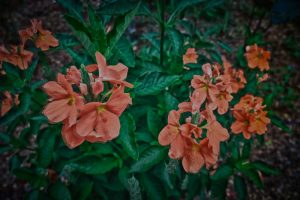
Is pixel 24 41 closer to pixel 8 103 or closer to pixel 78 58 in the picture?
pixel 78 58

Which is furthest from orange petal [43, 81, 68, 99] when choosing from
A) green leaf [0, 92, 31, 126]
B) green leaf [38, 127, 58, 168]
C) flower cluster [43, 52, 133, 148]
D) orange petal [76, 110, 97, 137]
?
green leaf [38, 127, 58, 168]

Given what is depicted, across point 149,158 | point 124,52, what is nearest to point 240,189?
point 149,158

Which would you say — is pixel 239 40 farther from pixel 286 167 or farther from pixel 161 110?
pixel 161 110

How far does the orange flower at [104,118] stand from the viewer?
847 mm

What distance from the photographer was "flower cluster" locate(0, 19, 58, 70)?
132 centimetres

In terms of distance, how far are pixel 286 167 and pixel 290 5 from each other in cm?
186

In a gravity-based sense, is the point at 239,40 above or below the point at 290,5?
below

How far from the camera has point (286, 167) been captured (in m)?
2.86

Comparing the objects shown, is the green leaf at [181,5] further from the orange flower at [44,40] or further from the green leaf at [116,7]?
the orange flower at [44,40]

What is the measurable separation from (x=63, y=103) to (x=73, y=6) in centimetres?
47

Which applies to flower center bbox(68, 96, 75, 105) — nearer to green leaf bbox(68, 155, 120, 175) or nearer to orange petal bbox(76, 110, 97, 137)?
orange petal bbox(76, 110, 97, 137)

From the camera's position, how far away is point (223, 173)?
1583 millimetres

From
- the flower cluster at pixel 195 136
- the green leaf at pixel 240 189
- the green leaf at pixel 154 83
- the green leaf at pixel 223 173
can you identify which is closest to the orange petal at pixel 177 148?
the flower cluster at pixel 195 136

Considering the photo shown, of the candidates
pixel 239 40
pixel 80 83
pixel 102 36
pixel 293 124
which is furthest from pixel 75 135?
pixel 239 40
